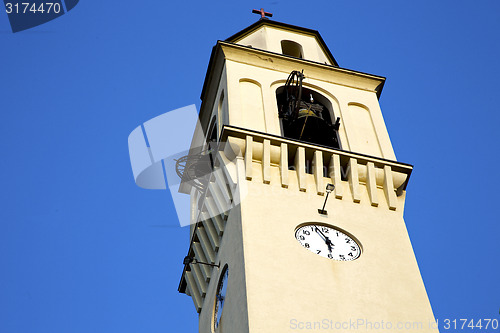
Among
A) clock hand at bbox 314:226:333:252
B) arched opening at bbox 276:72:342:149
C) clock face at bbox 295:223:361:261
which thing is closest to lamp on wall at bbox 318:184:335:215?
clock face at bbox 295:223:361:261

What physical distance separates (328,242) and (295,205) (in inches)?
46.6

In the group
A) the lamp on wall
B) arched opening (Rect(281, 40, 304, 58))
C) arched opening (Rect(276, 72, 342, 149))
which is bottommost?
the lamp on wall

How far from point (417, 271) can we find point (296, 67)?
304 inches

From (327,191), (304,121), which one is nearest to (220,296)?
(327,191)

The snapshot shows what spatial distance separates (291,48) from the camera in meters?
27.7

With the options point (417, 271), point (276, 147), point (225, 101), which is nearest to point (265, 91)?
point (225, 101)

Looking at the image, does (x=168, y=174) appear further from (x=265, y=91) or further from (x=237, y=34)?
(x=237, y=34)

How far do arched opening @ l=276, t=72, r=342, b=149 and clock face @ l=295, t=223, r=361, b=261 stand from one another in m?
3.18

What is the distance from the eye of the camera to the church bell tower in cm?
1791

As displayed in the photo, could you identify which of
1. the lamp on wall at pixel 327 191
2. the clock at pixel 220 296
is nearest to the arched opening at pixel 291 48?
the lamp on wall at pixel 327 191

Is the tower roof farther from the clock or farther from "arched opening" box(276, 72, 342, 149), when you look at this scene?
the clock

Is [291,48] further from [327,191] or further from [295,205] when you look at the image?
[295,205]

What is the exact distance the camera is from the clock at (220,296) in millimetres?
19620

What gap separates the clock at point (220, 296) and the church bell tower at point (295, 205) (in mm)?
67
